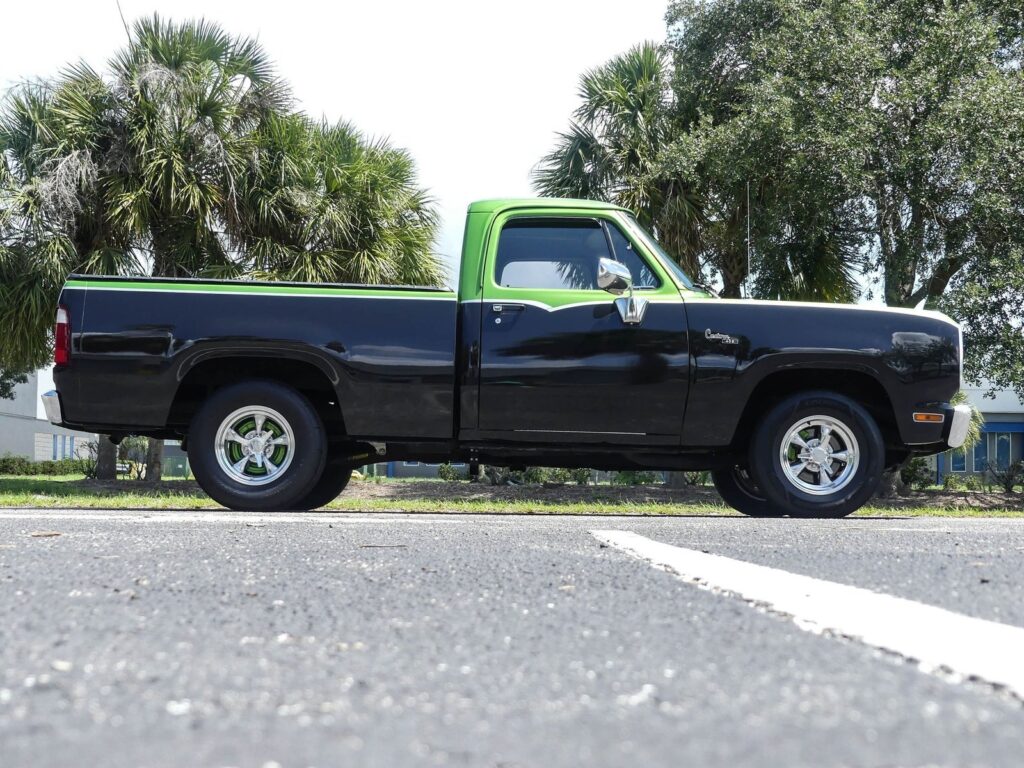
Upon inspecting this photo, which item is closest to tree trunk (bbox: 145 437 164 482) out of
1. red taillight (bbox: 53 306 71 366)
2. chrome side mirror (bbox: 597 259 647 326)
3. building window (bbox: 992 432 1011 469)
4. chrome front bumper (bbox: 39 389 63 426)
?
chrome front bumper (bbox: 39 389 63 426)

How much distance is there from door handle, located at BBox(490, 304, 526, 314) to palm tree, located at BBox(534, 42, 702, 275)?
34.5ft

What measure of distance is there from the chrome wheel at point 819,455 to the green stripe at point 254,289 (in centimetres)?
217

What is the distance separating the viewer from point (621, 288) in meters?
5.82

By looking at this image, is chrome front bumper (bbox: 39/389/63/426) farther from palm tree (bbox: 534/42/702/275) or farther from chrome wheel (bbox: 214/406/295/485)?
palm tree (bbox: 534/42/702/275)

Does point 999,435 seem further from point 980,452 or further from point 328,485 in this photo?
point 328,485

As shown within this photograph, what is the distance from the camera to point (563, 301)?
5969mm

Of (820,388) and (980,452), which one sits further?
(980,452)

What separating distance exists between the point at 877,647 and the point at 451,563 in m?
1.49

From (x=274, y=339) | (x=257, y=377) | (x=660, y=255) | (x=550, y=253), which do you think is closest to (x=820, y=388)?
(x=660, y=255)

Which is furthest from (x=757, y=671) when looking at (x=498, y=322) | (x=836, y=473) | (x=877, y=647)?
(x=836, y=473)

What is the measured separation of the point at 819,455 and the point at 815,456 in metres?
0.02

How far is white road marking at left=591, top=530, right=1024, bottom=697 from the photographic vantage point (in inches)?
64.0

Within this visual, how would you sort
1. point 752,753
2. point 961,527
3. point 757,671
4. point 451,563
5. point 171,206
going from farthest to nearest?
1. point 171,206
2. point 961,527
3. point 451,563
4. point 757,671
5. point 752,753

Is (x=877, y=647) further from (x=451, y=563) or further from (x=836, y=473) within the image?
(x=836, y=473)
